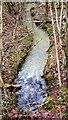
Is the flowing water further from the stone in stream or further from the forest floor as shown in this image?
the forest floor

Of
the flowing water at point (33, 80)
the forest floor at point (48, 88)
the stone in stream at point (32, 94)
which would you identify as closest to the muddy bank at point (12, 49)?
the forest floor at point (48, 88)

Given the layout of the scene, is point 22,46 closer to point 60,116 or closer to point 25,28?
point 25,28

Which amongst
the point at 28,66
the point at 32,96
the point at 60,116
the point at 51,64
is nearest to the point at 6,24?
the point at 28,66

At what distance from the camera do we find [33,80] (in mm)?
9414

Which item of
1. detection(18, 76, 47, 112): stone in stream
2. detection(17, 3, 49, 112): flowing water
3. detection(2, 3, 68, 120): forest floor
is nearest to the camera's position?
detection(2, 3, 68, 120): forest floor

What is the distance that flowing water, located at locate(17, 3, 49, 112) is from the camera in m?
7.96

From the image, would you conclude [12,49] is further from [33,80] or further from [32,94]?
[32,94]

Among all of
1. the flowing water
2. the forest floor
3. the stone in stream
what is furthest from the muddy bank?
the stone in stream

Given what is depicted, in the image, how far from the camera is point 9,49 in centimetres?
1119

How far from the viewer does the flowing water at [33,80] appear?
7.96 meters

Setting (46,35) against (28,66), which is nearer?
(28,66)

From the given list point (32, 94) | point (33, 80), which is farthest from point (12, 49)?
point (32, 94)

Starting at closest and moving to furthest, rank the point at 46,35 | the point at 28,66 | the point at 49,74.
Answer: the point at 49,74, the point at 28,66, the point at 46,35

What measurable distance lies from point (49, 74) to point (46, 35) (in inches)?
201
